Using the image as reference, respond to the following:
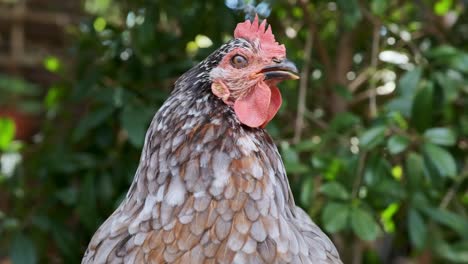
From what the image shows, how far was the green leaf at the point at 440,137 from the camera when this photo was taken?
2.65 m

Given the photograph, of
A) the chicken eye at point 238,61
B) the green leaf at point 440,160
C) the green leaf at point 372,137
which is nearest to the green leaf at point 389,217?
the green leaf at point 440,160

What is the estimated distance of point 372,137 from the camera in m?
2.58

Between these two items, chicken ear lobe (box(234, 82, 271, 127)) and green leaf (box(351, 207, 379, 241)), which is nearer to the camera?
chicken ear lobe (box(234, 82, 271, 127))

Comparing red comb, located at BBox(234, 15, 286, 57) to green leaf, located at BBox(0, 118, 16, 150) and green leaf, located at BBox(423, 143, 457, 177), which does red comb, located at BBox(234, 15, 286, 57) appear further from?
green leaf, located at BBox(0, 118, 16, 150)

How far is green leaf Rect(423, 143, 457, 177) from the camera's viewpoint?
2.61m

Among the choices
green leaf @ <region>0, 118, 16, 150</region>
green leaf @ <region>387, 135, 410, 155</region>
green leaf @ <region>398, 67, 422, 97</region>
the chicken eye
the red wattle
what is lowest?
green leaf @ <region>387, 135, 410, 155</region>

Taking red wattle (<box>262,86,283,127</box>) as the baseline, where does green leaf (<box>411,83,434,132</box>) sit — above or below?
below

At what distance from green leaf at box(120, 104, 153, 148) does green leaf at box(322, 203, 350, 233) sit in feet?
2.60

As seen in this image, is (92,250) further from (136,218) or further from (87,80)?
(87,80)

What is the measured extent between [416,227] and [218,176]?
4.75 ft

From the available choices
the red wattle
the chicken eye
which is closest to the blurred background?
the red wattle

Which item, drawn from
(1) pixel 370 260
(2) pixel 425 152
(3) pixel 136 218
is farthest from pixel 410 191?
(3) pixel 136 218

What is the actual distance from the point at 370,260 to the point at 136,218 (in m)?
2.13

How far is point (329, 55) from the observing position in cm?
362
